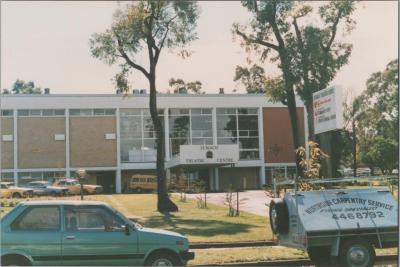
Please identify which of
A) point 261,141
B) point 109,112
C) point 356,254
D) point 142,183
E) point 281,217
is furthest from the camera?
point 261,141

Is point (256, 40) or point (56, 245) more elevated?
point (256, 40)

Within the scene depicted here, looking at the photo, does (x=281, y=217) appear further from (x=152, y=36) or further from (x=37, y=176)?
(x=37, y=176)

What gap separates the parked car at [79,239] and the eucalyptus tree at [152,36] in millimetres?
16805

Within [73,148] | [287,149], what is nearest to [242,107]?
[287,149]

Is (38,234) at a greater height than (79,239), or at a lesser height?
greater

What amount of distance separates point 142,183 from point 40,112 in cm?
1069

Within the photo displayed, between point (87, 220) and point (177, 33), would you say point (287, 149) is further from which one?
point (87, 220)

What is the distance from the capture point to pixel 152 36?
29.7 m

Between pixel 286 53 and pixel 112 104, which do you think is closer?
pixel 286 53

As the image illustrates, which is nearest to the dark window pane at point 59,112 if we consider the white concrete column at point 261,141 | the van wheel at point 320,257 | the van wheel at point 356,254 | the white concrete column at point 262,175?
the white concrete column at point 261,141

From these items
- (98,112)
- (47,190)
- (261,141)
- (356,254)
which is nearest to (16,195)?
(47,190)

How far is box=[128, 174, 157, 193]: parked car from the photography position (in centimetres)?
5038

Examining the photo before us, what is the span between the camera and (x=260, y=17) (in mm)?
31625

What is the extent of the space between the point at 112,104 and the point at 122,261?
38520mm
